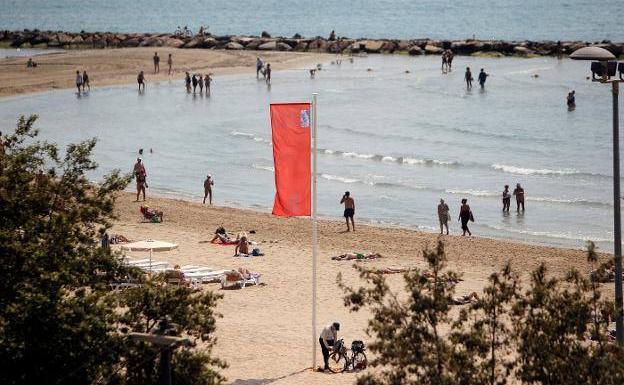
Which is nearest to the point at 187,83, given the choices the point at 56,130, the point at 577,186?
the point at 56,130

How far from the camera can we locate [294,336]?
21562mm

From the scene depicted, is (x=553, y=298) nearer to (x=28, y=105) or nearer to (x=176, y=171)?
(x=176, y=171)

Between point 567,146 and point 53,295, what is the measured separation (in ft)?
121

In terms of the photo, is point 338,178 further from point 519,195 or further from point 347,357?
point 347,357

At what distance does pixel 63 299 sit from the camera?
48.8ft

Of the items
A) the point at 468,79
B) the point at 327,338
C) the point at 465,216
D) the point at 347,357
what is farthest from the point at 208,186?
the point at 468,79

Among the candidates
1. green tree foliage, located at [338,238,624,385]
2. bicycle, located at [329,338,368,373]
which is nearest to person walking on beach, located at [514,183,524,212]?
bicycle, located at [329,338,368,373]

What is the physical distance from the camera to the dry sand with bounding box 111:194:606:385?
20328 millimetres

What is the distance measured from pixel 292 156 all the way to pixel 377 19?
5701 inches

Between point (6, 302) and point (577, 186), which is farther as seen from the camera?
point (577, 186)

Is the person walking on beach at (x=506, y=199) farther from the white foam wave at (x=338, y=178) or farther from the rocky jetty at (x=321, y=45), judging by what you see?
the rocky jetty at (x=321, y=45)

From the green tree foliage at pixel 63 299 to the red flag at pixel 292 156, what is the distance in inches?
160

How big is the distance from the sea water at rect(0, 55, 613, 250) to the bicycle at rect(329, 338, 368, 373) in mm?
13441

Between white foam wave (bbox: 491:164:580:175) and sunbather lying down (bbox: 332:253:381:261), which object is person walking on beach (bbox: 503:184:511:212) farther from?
sunbather lying down (bbox: 332:253:381:261)
